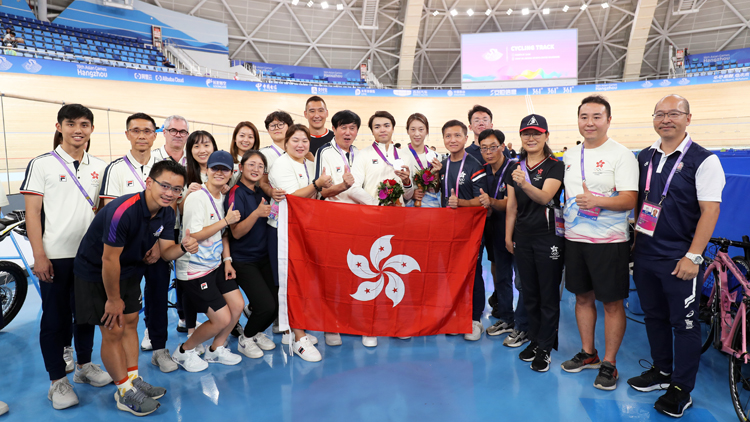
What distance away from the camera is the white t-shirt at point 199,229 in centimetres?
285

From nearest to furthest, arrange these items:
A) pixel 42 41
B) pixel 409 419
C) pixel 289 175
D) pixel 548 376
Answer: pixel 409 419 < pixel 548 376 < pixel 289 175 < pixel 42 41

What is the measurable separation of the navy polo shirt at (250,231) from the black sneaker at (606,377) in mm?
2624

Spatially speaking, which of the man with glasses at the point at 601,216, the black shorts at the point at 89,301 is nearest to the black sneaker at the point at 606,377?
the man with glasses at the point at 601,216

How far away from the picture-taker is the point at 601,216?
2.68 metres

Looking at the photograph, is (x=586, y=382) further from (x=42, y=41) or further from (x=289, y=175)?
(x=42, y=41)

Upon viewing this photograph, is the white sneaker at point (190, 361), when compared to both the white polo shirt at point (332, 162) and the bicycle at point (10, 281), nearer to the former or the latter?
the white polo shirt at point (332, 162)

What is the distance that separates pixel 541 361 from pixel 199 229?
105 inches

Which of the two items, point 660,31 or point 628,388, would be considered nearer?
point 628,388

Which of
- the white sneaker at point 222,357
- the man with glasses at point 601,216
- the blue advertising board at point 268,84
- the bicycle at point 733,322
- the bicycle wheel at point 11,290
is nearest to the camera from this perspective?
the bicycle at point 733,322

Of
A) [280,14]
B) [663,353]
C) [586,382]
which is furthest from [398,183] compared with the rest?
[280,14]

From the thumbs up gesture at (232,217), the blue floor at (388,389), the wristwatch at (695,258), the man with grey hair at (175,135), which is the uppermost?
the man with grey hair at (175,135)

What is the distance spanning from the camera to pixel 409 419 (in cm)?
242

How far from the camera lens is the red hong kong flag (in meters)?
3.29

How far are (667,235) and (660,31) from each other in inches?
1135
